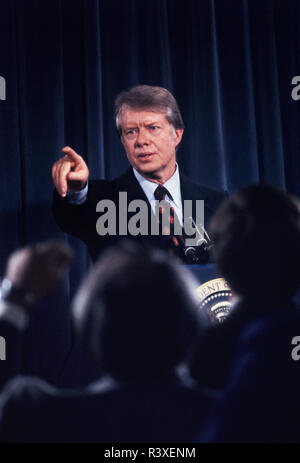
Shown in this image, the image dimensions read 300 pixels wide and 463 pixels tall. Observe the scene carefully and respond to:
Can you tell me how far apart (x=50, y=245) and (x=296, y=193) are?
2.03m

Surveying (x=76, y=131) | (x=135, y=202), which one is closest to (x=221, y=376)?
(x=135, y=202)

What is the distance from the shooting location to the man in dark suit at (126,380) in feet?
1.92

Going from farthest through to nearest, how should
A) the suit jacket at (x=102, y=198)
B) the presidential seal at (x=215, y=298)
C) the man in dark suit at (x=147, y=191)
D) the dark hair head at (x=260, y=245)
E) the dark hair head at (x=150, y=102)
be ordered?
the dark hair head at (x=150, y=102)
the man in dark suit at (x=147, y=191)
the suit jacket at (x=102, y=198)
the presidential seal at (x=215, y=298)
the dark hair head at (x=260, y=245)

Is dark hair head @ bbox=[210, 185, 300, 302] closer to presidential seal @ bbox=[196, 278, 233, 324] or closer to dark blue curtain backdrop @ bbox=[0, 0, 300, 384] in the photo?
presidential seal @ bbox=[196, 278, 233, 324]

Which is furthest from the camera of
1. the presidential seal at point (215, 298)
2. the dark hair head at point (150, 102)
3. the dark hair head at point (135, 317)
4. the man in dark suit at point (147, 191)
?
the dark hair head at point (150, 102)

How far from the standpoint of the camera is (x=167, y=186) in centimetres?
205

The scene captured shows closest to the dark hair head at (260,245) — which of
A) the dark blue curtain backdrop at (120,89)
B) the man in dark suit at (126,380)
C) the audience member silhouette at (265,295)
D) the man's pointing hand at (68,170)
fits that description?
the audience member silhouette at (265,295)

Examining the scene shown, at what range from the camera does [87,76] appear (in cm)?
216

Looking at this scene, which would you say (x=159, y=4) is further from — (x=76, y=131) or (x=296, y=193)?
(x=296, y=193)

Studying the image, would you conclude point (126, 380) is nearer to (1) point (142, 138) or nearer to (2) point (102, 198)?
(2) point (102, 198)

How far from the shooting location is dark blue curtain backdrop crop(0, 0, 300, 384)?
2.10m

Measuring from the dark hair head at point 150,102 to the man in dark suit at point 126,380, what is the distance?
146 cm

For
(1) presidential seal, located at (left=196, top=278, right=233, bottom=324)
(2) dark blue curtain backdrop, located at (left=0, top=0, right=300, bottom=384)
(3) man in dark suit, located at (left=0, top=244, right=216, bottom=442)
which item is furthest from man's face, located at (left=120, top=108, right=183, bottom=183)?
(3) man in dark suit, located at (left=0, top=244, right=216, bottom=442)

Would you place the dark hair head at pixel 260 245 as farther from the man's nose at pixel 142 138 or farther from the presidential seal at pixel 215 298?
the man's nose at pixel 142 138
